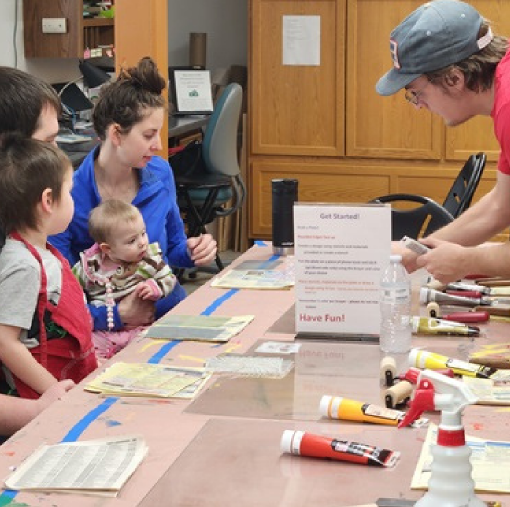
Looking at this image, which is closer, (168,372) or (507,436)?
(507,436)

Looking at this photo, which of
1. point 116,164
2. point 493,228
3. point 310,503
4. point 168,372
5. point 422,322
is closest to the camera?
point 310,503

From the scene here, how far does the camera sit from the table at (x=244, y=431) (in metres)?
1.57

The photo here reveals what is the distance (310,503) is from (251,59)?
18.1ft

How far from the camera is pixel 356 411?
6.12 feet

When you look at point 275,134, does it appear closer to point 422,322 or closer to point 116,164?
point 116,164

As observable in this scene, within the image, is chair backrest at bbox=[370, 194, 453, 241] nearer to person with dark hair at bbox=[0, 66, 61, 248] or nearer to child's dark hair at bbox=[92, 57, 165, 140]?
child's dark hair at bbox=[92, 57, 165, 140]

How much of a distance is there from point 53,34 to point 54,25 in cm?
5

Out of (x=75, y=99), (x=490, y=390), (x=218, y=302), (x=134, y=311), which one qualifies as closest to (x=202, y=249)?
(x=134, y=311)

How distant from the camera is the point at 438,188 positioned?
663 centimetres

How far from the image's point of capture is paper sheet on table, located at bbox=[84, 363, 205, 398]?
2.03 meters

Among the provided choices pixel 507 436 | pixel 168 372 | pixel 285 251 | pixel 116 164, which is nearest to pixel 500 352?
pixel 507 436

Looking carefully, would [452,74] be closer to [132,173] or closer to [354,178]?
[132,173]

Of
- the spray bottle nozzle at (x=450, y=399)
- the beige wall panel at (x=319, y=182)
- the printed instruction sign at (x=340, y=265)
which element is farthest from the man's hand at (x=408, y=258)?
the beige wall panel at (x=319, y=182)

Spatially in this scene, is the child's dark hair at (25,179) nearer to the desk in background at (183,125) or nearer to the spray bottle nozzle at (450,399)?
the spray bottle nozzle at (450,399)
